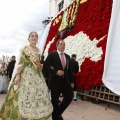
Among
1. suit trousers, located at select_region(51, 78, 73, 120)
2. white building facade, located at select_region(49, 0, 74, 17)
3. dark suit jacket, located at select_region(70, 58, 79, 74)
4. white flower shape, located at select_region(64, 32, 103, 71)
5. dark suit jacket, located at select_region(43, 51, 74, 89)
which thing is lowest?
suit trousers, located at select_region(51, 78, 73, 120)

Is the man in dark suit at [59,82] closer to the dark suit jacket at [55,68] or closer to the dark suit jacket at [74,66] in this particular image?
the dark suit jacket at [55,68]

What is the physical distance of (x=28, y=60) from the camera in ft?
14.6

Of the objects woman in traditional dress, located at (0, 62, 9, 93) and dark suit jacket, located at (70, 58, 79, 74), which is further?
woman in traditional dress, located at (0, 62, 9, 93)

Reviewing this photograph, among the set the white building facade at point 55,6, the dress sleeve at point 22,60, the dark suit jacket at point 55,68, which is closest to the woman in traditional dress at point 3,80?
the dark suit jacket at point 55,68

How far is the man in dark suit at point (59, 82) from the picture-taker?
15.3ft

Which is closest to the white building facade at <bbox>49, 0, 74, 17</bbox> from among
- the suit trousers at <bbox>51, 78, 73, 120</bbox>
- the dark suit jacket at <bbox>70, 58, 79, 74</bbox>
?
the dark suit jacket at <bbox>70, 58, 79, 74</bbox>

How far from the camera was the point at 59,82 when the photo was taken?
4664mm

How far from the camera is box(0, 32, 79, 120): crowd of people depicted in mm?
4148

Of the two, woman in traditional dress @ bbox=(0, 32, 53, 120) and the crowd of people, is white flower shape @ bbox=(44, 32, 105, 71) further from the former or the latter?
woman in traditional dress @ bbox=(0, 32, 53, 120)

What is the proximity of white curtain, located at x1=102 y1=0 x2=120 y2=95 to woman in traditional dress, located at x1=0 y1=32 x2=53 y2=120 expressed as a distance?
116 inches

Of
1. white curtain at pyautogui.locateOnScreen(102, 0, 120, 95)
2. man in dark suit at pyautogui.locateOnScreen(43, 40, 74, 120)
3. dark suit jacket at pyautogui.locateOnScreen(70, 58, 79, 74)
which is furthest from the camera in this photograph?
dark suit jacket at pyautogui.locateOnScreen(70, 58, 79, 74)

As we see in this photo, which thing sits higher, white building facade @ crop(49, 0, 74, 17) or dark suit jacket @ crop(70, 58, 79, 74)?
white building facade @ crop(49, 0, 74, 17)

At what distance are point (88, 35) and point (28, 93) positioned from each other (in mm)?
5426

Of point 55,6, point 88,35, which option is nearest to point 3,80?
point 88,35
